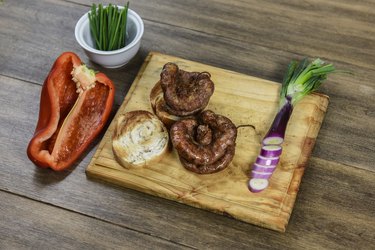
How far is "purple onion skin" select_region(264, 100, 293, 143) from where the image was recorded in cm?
178

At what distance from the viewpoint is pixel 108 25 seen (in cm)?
199

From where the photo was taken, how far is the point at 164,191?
5.49 ft

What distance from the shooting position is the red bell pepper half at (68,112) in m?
1.74

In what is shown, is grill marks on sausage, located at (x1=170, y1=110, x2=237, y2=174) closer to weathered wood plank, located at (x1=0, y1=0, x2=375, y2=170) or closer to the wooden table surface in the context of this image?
the wooden table surface

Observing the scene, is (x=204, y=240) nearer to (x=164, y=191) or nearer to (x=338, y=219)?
(x=164, y=191)

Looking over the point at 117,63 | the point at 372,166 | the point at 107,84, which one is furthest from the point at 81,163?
the point at 372,166

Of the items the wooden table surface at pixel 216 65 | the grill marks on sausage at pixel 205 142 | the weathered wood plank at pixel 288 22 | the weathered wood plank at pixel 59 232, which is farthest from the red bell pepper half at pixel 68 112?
the weathered wood plank at pixel 288 22

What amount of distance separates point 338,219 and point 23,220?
99 centimetres

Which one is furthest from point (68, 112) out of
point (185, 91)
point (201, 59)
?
point (201, 59)

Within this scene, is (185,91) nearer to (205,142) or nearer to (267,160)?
(205,142)

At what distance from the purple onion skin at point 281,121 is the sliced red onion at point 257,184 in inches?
6.8

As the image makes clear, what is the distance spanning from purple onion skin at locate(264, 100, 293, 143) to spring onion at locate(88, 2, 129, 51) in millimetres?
668

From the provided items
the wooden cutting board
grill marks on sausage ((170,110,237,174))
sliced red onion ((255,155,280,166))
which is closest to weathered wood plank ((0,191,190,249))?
the wooden cutting board

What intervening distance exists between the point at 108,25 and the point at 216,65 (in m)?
0.46
